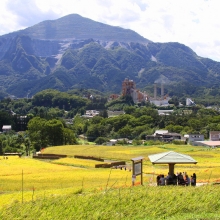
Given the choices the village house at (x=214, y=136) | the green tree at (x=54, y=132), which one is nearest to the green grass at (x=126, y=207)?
the green tree at (x=54, y=132)

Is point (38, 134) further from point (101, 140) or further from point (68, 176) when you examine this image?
point (68, 176)

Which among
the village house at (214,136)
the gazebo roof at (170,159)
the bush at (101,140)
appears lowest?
the bush at (101,140)

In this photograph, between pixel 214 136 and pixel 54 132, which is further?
pixel 214 136

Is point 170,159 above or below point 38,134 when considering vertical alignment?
above

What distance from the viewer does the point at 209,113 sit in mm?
158125

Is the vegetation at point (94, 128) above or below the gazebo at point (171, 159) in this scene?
below

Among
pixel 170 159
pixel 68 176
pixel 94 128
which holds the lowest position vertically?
pixel 68 176

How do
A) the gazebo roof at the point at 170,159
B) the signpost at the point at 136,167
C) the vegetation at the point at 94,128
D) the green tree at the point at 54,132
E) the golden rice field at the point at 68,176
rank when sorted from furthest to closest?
1. the green tree at the point at 54,132
2. the vegetation at the point at 94,128
3. the golden rice field at the point at 68,176
4. the gazebo roof at the point at 170,159
5. the signpost at the point at 136,167

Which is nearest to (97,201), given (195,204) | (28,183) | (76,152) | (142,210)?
(142,210)

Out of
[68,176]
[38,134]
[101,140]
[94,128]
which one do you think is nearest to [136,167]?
[68,176]

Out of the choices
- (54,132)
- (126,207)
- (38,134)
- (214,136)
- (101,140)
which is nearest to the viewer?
(126,207)

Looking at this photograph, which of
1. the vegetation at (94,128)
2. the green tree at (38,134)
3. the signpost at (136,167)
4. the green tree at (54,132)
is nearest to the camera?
the signpost at (136,167)

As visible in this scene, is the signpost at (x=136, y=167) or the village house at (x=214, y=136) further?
the village house at (x=214, y=136)

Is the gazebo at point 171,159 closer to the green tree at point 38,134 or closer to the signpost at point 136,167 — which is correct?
the signpost at point 136,167
